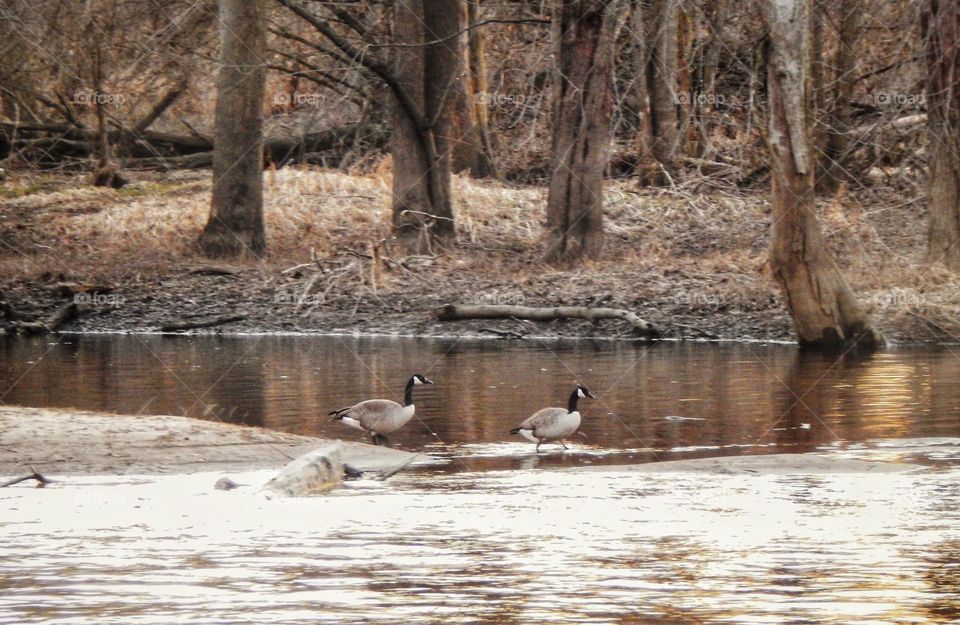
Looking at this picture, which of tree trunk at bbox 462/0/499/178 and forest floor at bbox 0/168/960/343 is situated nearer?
forest floor at bbox 0/168/960/343

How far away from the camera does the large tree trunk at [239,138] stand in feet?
95.6

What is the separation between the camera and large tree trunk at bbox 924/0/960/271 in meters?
24.6

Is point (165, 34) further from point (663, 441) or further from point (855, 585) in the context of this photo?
point (855, 585)

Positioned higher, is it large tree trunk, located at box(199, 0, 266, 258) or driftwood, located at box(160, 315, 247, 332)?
large tree trunk, located at box(199, 0, 266, 258)

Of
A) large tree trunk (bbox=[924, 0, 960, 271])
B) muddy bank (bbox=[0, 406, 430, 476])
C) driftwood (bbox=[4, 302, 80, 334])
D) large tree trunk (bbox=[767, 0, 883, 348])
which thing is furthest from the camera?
driftwood (bbox=[4, 302, 80, 334])

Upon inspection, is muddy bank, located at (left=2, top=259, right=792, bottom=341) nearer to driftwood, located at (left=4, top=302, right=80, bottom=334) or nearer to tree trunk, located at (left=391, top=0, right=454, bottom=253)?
driftwood, located at (left=4, top=302, right=80, bottom=334)

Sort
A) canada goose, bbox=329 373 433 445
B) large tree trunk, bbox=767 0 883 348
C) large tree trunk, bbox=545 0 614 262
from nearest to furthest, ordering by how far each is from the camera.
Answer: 1. canada goose, bbox=329 373 433 445
2. large tree trunk, bbox=767 0 883 348
3. large tree trunk, bbox=545 0 614 262

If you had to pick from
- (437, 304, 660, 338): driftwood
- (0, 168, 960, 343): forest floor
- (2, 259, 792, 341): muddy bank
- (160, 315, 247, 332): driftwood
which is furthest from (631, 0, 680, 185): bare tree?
(160, 315, 247, 332): driftwood

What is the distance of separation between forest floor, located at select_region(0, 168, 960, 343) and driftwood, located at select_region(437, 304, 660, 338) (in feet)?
0.53

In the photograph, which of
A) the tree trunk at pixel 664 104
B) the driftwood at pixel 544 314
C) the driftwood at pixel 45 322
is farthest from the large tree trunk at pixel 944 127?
the driftwood at pixel 45 322

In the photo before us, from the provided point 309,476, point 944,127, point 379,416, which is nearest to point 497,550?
point 309,476

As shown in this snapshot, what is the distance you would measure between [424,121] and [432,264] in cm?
271

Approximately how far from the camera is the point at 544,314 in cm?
2528

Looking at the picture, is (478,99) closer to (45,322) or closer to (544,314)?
(544,314)
